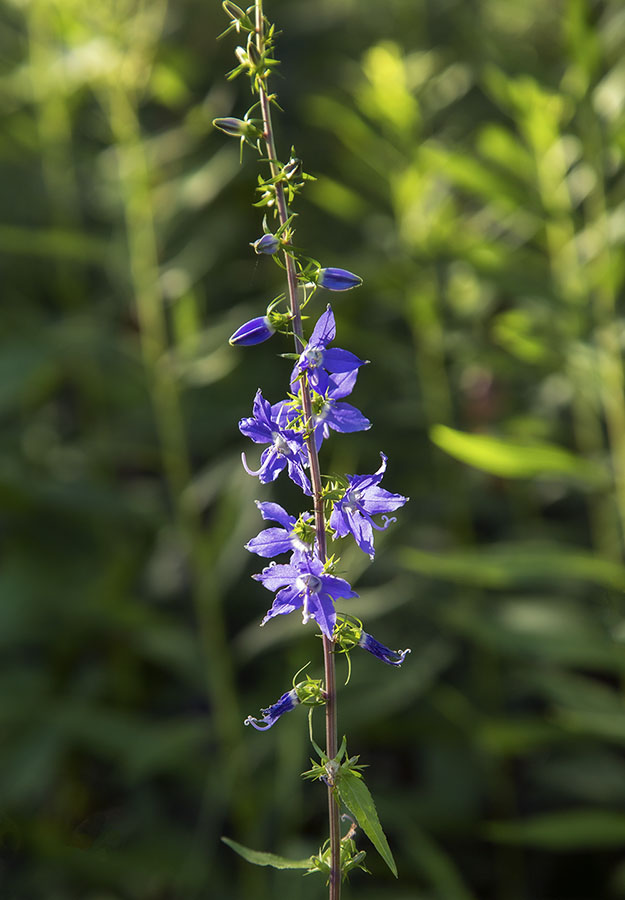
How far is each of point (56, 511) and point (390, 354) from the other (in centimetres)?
98

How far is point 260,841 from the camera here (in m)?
1.80

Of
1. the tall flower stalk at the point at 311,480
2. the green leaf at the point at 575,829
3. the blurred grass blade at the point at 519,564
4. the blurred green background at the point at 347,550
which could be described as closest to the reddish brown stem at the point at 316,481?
the tall flower stalk at the point at 311,480

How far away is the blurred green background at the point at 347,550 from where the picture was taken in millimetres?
1753

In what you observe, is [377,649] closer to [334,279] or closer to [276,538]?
[276,538]

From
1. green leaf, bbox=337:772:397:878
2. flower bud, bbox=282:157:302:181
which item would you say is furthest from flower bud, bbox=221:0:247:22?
green leaf, bbox=337:772:397:878

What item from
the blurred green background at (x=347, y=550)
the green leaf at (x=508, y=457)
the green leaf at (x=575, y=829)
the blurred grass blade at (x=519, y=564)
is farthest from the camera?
the blurred green background at (x=347, y=550)

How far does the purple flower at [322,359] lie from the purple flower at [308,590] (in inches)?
5.5

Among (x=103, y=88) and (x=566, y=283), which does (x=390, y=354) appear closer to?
(x=566, y=283)

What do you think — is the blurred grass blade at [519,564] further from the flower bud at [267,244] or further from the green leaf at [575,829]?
the flower bud at [267,244]

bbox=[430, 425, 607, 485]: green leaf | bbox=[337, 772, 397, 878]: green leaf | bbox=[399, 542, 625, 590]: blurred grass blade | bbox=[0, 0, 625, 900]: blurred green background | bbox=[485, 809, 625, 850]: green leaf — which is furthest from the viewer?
bbox=[0, 0, 625, 900]: blurred green background

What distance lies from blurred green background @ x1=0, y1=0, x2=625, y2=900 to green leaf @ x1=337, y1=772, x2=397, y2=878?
2.18 ft

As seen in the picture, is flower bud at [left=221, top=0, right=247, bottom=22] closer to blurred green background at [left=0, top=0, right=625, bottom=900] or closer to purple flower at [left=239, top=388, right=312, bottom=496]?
purple flower at [left=239, top=388, right=312, bottom=496]

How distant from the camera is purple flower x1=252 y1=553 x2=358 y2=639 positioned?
68 cm

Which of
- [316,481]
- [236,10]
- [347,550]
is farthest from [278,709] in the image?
[347,550]
